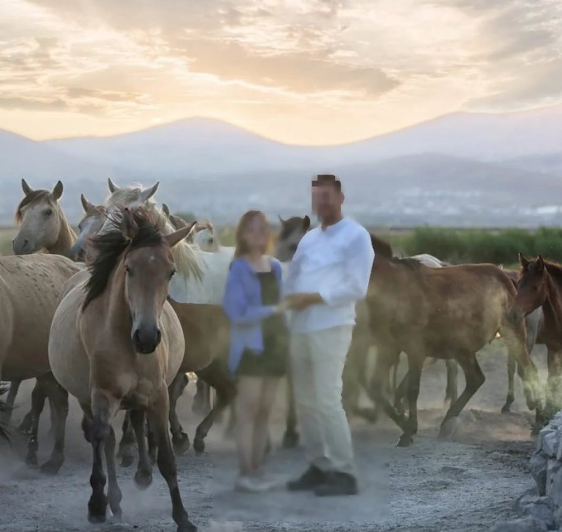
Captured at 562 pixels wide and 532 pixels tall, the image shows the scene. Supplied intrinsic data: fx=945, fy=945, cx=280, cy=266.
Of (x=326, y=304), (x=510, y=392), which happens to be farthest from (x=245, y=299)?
(x=510, y=392)

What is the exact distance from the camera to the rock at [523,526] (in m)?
5.36

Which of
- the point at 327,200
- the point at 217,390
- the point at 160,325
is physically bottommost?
the point at 217,390

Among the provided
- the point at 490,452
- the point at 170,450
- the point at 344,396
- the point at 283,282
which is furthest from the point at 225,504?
the point at 490,452

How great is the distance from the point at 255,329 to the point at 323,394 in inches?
22.3

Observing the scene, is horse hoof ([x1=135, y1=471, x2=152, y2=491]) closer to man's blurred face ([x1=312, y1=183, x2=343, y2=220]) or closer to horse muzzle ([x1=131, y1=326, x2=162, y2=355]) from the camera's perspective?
horse muzzle ([x1=131, y1=326, x2=162, y2=355])

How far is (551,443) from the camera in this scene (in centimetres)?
578

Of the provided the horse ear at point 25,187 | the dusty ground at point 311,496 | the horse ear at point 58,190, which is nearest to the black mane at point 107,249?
the dusty ground at point 311,496

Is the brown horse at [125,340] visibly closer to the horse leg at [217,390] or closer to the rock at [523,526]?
the rock at [523,526]

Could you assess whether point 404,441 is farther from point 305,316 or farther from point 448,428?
point 305,316

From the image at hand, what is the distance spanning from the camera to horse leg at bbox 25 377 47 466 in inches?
328

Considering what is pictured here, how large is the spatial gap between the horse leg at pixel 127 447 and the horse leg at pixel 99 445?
7.41ft

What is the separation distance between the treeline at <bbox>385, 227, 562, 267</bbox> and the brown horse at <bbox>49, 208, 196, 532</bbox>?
2337 cm

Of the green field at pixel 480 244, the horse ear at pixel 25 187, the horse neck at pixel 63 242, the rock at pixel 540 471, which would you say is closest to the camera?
the rock at pixel 540 471

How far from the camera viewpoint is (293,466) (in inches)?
241
